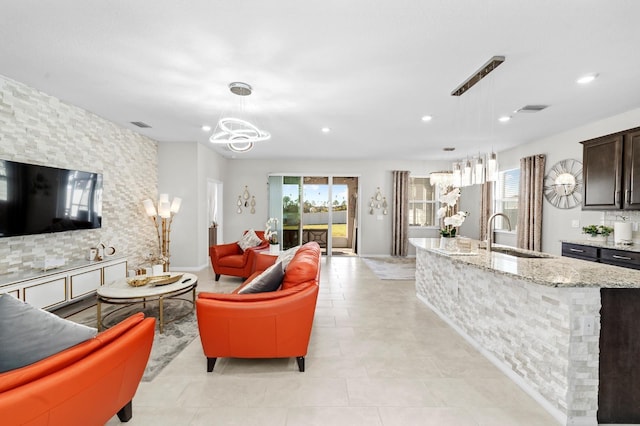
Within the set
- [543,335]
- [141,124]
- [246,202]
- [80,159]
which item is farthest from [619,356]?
[246,202]

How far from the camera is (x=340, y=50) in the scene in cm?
259

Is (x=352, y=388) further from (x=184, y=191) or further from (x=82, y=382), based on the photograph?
(x=184, y=191)

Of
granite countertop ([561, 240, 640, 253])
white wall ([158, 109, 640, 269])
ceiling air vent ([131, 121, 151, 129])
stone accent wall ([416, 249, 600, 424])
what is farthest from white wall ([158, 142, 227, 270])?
granite countertop ([561, 240, 640, 253])

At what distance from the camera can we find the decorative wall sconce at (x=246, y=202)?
8250 millimetres

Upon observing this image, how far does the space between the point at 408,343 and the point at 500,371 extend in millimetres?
819

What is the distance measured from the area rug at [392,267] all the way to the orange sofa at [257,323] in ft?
12.1

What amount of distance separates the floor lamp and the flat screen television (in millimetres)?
1053

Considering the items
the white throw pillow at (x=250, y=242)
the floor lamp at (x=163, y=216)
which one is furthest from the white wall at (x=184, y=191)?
the white throw pillow at (x=250, y=242)

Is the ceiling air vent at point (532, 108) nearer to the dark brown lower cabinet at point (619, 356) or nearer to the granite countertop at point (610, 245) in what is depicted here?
the granite countertop at point (610, 245)

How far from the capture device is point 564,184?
5.18 meters

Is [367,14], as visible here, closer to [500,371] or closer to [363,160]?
[500,371]

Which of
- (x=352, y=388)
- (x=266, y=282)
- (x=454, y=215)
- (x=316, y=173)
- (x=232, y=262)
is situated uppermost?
(x=316, y=173)

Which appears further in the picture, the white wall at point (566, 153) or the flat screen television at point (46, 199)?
the white wall at point (566, 153)

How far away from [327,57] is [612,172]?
4195 millimetres
